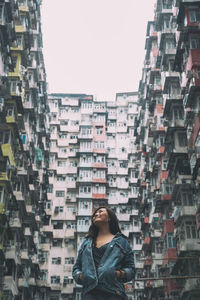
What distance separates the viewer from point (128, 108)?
63906 millimetres

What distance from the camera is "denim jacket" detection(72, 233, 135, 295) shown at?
4.80m

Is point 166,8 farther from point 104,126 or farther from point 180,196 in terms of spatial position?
point 104,126

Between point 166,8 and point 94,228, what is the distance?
118 ft

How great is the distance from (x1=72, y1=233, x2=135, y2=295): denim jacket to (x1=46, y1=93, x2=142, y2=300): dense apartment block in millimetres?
45560

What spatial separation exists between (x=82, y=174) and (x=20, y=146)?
890 inches

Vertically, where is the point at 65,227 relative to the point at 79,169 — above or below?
below

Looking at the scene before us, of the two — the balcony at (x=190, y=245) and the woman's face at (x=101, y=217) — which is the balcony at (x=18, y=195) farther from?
the woman's face at (x=101, y=217)

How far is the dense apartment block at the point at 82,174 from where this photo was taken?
168ft

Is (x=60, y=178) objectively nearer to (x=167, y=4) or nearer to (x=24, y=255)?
(x=24, y=255)

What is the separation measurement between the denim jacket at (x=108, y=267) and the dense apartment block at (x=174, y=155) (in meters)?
16.3

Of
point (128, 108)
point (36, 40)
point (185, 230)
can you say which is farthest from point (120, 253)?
point (128, 108)

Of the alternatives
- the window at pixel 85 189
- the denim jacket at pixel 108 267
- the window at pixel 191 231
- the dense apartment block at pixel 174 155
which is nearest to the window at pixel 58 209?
the window at pixel 85 189

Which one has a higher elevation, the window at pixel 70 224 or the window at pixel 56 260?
the window at pixel 70 224

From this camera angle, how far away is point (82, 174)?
185ft
